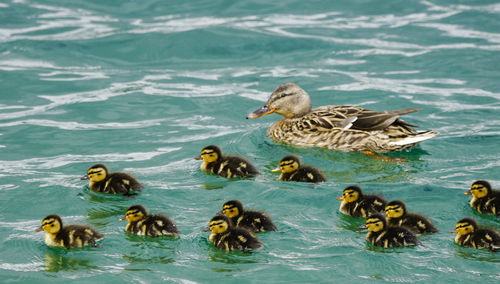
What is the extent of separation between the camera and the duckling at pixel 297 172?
7504 millimetres

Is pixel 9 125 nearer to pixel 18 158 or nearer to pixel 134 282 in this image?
pixel 18 158

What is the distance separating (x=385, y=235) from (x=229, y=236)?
118 cm

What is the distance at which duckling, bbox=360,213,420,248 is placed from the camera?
6.00m

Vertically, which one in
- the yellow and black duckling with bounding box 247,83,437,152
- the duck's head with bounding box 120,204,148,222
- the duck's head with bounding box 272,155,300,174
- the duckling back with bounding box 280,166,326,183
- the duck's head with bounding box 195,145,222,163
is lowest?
the duck's head with bounding box 120,204,148,222

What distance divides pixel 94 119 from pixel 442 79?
4976mm

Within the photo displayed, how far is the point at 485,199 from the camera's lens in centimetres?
667

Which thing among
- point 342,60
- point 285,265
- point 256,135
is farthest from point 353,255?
point 342,60

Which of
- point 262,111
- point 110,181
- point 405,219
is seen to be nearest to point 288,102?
point 262,111

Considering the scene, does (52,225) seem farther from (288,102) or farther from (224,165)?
(288,102)

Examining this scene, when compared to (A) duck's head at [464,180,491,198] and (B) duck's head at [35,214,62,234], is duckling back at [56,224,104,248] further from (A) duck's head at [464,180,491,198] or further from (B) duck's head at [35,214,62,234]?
(A) duck's head at [464,180,491,198]

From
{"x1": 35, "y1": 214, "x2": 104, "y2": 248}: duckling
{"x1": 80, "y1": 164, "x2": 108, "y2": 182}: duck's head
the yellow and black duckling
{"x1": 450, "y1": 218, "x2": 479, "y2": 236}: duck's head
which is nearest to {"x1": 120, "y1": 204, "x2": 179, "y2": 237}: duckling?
{"x1": 35, "y1": 214, "x2": 104, "y2": 248}: duckling

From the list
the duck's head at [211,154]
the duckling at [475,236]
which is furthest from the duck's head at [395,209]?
the duck's head at [211,154]

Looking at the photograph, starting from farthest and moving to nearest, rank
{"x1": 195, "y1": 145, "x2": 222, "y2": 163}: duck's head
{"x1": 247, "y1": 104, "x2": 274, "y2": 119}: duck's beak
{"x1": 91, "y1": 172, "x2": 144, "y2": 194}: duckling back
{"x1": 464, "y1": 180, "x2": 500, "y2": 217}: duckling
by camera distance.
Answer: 1. {"x1": 247, "y1": 104, "x2": 274, "y2": 119}: duck's beak
2. {"x1": 195, "y1": 145, "x2": 222, "y2": 163}: duck's head
3. {"x1": 91, "y1": 172, "x2": 144, "y2": 194}: duckling back
4. {"x1": 464, "y1": 180, "x2": 500, "y2": 217}: duckling

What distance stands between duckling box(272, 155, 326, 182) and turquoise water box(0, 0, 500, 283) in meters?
0.14
